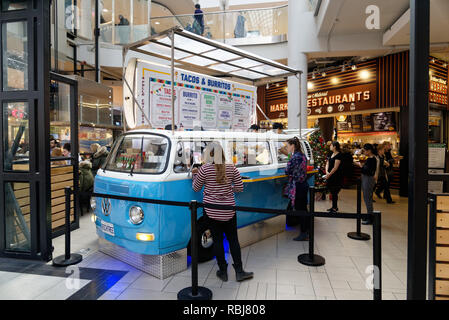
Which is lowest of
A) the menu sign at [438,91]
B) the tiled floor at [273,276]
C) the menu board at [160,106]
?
the tiled floor at [273,276]

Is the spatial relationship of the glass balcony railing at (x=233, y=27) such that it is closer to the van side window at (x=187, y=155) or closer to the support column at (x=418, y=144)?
the van side window at (x=187, y=155)

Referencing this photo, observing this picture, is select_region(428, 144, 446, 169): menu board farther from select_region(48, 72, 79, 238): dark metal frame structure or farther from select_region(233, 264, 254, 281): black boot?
select_region(48, 72, 79, 238): dark metal frame structure

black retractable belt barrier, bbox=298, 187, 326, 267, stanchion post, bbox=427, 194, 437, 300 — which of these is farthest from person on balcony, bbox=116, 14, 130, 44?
stanchion post, bbox=427, 194, 437, 300

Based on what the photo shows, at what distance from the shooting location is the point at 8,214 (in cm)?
433

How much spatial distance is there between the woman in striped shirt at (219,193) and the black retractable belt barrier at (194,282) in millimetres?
427

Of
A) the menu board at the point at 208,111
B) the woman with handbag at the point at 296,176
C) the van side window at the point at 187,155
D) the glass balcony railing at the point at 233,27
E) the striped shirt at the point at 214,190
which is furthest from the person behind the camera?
the glass balcony railing at the point at 233,27

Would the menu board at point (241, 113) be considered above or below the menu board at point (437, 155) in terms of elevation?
above

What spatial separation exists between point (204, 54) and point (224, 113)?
4.01 ft

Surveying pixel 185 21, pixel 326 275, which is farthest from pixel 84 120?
pixel 326 275

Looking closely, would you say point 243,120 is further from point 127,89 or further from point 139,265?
point 139,265

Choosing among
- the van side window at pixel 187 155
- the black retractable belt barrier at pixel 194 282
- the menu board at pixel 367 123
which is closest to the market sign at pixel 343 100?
the menu board at pixel 367 123

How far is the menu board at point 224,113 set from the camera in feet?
18.7

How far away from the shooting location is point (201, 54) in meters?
4.98
